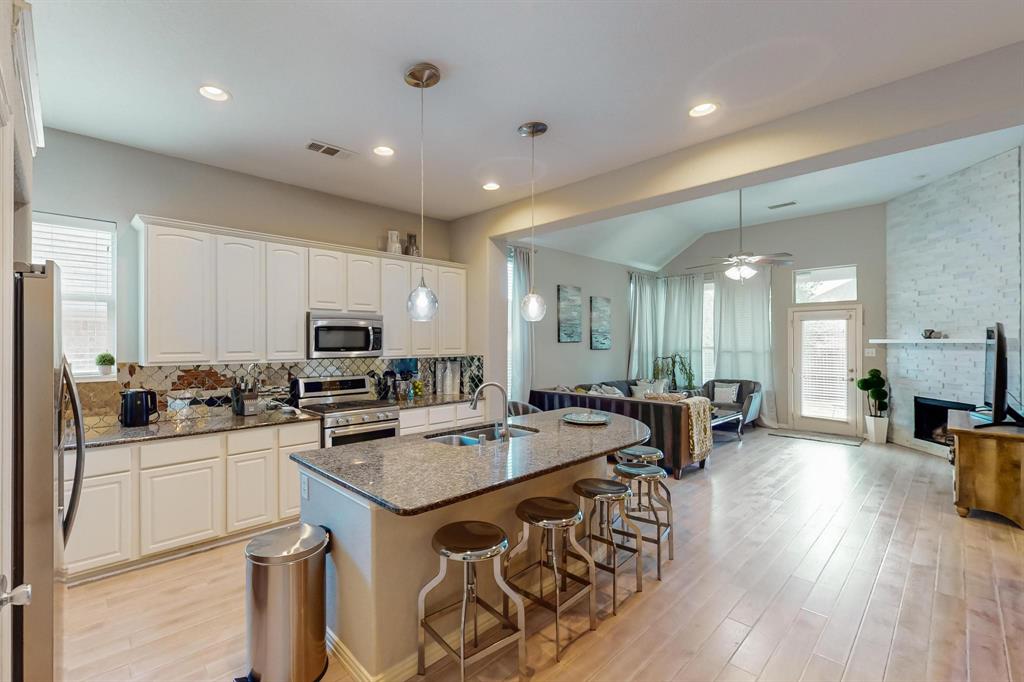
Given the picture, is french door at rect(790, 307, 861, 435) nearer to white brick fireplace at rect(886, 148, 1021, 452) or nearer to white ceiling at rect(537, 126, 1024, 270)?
white brick fireplace at rect(886, 148, 1021, 452)

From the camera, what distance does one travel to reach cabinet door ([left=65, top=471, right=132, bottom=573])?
8.86 feet

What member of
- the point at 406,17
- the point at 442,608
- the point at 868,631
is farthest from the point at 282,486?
the point at 868,631

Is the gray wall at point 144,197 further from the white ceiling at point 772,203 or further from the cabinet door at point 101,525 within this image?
the white ceiling at point 772,203

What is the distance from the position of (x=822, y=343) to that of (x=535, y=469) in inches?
278

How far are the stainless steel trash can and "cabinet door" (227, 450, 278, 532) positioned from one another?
155 centimetres

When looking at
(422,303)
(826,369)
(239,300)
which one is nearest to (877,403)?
(826,369)

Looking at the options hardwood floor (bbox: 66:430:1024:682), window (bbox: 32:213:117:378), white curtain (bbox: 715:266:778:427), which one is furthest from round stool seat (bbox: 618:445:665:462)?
white curtain (bbox: 715:266:778:427)

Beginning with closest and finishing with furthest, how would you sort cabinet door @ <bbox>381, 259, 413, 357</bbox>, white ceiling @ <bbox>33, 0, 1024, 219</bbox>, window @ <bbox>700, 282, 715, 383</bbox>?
white ceiling @ <bbox>33, 0, 1024, 219</bbox>, cabinet door @ <bbox>381, 259, 413, 357</bbox>, window @ <bbox>700, 282, 715, 383</bbox>

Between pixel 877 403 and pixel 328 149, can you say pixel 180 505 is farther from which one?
pixel 877 403

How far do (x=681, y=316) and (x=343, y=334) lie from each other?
660 centimetres

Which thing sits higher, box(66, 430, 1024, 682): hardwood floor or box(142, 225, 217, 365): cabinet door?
box(142, 225, 217, 365): cabinet door

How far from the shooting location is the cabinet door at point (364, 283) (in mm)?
4223

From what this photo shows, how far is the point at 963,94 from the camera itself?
237cm

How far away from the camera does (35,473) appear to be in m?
1.25
